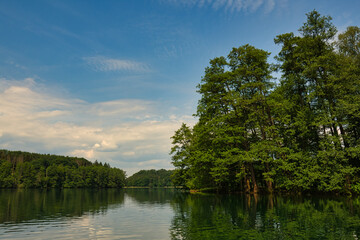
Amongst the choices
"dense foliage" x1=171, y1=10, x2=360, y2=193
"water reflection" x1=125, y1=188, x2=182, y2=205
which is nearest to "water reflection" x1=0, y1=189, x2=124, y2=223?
"water reflection" x1=125, y1=188, x2=182, y2=205

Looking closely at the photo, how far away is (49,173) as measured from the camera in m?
150

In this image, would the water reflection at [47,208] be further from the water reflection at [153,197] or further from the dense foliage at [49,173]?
the dense foliage at [49,173]

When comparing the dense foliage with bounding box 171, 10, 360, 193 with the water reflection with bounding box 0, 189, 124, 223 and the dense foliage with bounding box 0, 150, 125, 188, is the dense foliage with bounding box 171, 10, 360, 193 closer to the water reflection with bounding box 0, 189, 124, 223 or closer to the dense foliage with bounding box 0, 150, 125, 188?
the water reflection with bounding box 0, 189, 124, 223

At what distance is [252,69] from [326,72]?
11.4m

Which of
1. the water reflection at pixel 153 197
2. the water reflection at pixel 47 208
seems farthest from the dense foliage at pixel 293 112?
the water reflection at pixel 47 208

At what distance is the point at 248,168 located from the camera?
44.3 meters

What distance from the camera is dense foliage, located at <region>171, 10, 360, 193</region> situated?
32.5 meters

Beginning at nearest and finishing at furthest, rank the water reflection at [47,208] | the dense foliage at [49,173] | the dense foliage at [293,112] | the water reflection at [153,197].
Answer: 1. the water reflection at [47,208]
2. the dense foliage at [293,112]
3. the water reflection at [153,197]
4. the dense foliage at [49,173]

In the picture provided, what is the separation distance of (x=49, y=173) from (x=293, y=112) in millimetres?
150863

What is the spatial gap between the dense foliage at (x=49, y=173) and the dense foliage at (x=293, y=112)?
13108 cm

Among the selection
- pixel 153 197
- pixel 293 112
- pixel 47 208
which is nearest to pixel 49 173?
pixel 153 197

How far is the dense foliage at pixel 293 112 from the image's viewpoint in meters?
32.5

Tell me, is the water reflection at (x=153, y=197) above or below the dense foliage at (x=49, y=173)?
below

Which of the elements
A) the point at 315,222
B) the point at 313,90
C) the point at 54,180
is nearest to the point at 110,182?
the point at 54,180
